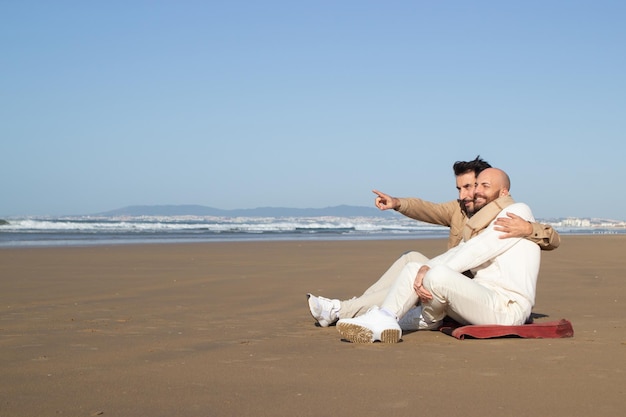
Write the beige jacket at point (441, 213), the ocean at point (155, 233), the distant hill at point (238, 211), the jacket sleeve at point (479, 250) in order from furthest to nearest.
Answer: the distant hill at point (238, 211) < the ocean at point (155, 233) < the beige jacket at point (441, 213) < the jacket sleeve at point (479, 250)

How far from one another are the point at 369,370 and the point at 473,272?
1790 millimetres

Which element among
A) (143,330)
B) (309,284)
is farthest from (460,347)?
(309,284)

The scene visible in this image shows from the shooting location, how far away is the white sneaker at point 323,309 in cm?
589

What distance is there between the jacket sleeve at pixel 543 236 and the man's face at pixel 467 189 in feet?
2.38

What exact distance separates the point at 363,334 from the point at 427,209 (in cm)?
185

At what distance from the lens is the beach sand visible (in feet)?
10.7

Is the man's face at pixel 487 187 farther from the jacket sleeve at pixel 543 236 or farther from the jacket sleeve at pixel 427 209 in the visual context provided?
the jacket sleeve at pixel 427 209

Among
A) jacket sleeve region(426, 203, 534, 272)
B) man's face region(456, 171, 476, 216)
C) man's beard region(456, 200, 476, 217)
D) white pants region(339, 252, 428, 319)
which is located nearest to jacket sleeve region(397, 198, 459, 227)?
man's beard region(456, 200, 476, 217)

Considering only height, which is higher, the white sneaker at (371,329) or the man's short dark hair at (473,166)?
the man's short dark hair at (473,166)

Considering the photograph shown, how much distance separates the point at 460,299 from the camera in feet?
16.5

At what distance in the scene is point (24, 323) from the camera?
19.9ft

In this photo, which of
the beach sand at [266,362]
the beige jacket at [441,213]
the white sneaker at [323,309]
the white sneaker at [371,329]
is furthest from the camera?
the beige jacket at [441,213]

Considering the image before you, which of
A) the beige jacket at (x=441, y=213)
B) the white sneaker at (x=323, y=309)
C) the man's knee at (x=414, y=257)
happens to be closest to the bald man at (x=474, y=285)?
the man's knee at (x=414, y=257)

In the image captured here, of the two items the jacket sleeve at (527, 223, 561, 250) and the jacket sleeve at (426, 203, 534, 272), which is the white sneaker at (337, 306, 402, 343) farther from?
the jacket sleeve at (527, 223, 561, 250)
